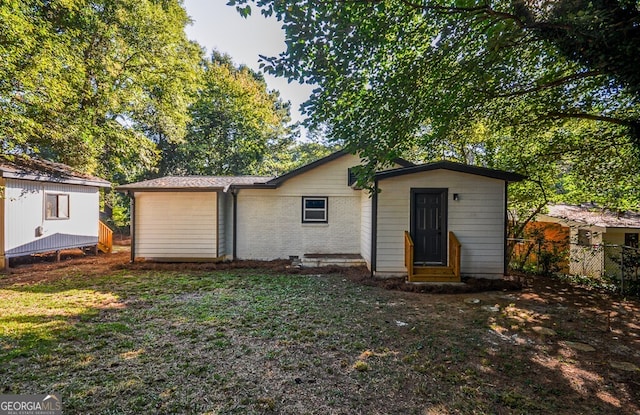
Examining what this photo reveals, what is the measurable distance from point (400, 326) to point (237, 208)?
24.5 ft

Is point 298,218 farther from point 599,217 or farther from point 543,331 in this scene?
point 599,217

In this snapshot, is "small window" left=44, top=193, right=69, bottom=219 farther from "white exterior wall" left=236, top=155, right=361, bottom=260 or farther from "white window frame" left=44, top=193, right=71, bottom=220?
"white exterior wall" left=236, top=155, right=361, bottom=260

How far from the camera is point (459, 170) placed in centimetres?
755

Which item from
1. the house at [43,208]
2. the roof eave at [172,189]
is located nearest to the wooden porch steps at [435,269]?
the roof eave at [172,189]

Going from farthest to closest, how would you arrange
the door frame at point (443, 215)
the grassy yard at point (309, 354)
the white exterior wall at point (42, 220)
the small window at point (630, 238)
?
the small window at point (630, 238), the white exterior wall at point (42, 220), the door frame at point (443, 215), the grassy yard at point (309, 354)

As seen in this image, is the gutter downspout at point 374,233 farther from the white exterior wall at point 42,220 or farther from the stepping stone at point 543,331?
the white exterior wall at point 42,220

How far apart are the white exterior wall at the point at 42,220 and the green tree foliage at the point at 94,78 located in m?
1.36

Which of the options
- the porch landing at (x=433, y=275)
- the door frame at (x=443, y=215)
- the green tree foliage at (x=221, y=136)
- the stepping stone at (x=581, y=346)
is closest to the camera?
the stepping stone at (x=581, y=346)

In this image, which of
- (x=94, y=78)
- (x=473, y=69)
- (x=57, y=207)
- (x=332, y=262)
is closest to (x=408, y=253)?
(x=332, y=262)

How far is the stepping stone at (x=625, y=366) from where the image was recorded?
347 cm

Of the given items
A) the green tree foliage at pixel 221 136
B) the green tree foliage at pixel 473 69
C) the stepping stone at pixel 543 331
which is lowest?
the stepping stone at pixel 543 331

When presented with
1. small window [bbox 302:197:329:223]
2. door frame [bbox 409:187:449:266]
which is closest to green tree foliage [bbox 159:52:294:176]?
small window [bbox 302:197:329:223]

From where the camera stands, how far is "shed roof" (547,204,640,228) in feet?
37.4

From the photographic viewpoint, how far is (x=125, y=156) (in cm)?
1336
